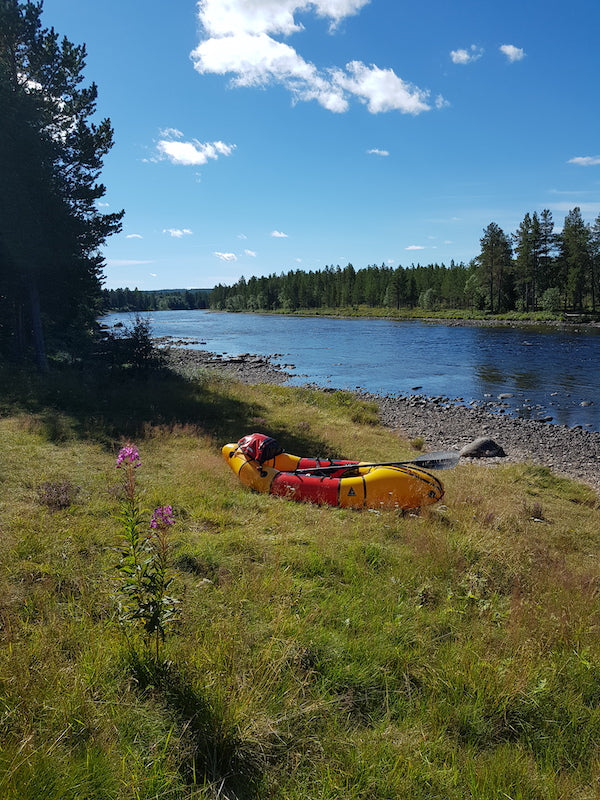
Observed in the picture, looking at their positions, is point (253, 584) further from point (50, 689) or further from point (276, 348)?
point (276, 348)

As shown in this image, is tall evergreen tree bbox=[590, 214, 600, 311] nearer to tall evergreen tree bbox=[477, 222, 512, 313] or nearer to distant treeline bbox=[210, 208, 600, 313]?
distant treeline bbox=[210, 208, 600, 313]

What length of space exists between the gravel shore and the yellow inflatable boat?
6887 mm

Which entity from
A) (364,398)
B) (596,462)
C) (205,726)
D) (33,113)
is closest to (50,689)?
(205,726)

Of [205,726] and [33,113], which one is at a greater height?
[33,113]

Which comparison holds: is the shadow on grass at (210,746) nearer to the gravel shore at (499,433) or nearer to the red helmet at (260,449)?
the red helmet at (260,449)

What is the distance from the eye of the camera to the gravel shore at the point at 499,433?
14.8 m

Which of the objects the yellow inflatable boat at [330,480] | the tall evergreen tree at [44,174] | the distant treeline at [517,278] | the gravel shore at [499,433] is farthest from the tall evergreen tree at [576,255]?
the yellow inflatable boat at [330,480]

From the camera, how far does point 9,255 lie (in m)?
17.8

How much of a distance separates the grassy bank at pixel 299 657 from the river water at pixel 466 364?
16356 millimetres

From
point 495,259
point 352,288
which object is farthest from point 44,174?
point 352,288

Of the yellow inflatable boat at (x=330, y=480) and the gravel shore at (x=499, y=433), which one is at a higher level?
the yellow inflatable boat at (x=330, y=480)

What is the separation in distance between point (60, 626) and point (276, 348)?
1905 inches

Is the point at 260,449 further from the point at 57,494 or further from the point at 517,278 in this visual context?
the point at 517,278

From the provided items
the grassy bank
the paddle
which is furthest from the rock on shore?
the grassy bank
